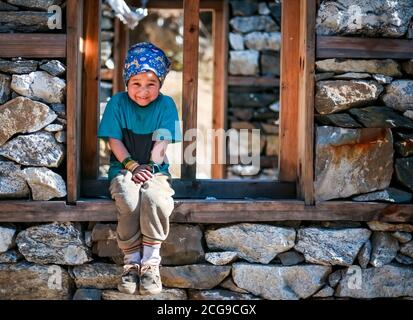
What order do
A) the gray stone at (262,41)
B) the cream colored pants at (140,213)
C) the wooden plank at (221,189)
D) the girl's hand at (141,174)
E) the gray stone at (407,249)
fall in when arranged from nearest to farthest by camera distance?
the cream colored pants at (140,213), the girl's hand at (141,174), the gray stone at (407,249), the wooden plank at (221,189), the gray stone at (262,41)

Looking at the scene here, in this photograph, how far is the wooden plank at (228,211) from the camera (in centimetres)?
374

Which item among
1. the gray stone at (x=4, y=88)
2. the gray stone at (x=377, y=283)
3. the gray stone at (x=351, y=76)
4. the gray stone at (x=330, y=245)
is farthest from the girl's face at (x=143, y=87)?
the gray stone at (x=377, y=283)

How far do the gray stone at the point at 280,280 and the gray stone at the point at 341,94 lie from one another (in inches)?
39.0

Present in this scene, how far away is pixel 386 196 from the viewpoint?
12.7ft

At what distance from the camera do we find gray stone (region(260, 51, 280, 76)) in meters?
8.02

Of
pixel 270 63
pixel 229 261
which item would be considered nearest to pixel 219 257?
pixel 229 261

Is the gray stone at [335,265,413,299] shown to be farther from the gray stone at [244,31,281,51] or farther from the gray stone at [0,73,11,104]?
the gray stone at [244,31,281,51]

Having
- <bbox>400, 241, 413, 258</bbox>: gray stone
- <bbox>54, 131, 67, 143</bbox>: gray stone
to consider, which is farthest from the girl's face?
<bbox>400, 241, 413, 258</bbox>: gray stone

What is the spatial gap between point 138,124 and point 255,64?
4356 millimetres

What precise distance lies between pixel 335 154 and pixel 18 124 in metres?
1.92

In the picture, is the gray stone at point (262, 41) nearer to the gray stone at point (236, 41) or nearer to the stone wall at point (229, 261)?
the gray stone at point (236, 41)

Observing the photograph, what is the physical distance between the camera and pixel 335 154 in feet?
12.6

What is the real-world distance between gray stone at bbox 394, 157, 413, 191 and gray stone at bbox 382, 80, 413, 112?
32 centimetres

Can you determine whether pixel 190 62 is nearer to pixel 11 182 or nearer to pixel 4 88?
pixel 4 88
